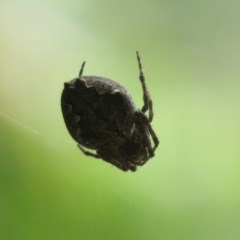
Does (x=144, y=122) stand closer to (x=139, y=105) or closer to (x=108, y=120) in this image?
(x=108, y=120)

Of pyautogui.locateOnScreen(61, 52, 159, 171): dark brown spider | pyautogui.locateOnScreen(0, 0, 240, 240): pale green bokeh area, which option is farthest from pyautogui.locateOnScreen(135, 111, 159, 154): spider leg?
pyautogui.locateOnScreen(0, 0, 240, 240): pale green bokeh area

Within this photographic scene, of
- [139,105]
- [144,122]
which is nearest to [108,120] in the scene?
[144,122]

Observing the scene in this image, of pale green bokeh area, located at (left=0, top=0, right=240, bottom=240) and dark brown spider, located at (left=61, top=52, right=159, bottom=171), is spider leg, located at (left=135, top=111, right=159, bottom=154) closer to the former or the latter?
dark brown spider, located at (left=61, top=52, right=159, bottom=171)

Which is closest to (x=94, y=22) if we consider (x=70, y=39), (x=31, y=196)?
(x=70, y=39)

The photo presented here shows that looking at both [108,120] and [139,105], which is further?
[139,105]

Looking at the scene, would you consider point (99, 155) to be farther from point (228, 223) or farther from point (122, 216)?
point (228, 223)
